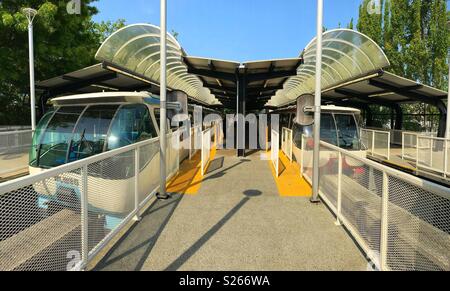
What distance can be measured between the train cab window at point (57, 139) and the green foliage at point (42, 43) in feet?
36.1

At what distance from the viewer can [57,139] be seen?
4.82m

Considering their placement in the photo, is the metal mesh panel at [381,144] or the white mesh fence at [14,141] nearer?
the white mesh fence at [14,141]

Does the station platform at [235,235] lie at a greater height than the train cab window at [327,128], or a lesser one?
lesser

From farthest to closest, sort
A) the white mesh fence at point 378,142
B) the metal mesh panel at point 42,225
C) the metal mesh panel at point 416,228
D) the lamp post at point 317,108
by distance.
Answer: the white mesh fence at point 378,142 < the lamp post at point 317,108 < the metal mesh panel at point 416,228 < the metal mesh panel at point 42,225

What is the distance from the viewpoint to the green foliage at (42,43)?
13.7 metres

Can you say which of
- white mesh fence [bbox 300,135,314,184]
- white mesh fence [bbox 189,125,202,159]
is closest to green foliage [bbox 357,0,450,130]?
white mesh fence [bbox 189,125,202,159]

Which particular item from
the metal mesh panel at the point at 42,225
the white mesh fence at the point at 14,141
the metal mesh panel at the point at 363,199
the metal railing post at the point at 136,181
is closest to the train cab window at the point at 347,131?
the metal mesh panel at the point at 363,199

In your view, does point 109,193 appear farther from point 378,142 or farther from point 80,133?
point 378,142

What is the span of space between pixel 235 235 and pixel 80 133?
3041 mm

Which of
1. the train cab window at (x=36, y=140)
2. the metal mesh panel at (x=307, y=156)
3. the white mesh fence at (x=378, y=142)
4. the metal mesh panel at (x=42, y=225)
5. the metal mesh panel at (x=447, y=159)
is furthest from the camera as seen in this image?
the white mesh fence at (x=378, y=142)

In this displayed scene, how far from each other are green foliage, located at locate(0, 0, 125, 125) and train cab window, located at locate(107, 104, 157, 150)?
11.3m

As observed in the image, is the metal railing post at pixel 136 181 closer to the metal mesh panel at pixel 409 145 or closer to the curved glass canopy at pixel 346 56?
the curved glass canopy at pixel 346 56

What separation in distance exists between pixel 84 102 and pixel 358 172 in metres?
4.64
